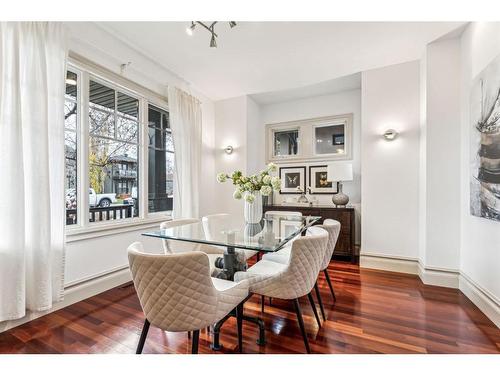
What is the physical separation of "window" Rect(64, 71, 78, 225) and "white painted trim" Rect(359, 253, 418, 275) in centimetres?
361

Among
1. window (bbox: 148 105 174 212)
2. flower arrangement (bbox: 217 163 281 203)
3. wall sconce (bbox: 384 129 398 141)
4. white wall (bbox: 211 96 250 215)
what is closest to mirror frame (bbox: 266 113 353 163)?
white wall (bbox: 211 96 250 215)

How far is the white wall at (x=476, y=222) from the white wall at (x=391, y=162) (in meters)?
0.55

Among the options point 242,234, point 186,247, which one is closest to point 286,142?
point 186,247

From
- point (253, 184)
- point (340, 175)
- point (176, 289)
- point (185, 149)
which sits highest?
point (185, 149)

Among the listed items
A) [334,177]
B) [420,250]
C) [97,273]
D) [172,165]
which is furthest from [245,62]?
[420,250]

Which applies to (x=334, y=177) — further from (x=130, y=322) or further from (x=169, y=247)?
(x=130, y=322)

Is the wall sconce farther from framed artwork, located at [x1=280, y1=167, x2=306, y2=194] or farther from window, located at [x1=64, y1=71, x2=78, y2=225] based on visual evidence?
window, located at [x1=64, y1=71, x2=78, y2=225]

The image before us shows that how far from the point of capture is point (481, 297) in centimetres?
217

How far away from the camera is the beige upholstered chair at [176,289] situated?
1153mm

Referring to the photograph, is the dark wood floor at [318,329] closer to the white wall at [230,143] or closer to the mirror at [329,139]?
the white wall at [230,143]

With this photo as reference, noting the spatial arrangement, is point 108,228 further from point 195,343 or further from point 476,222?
point 476,222

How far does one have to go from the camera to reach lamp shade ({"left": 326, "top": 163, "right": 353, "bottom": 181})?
3521mm

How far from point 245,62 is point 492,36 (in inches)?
95.1

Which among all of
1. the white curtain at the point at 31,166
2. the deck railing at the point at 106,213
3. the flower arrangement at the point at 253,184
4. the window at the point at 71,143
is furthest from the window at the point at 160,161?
the flower arrangement at the point at 253,184
